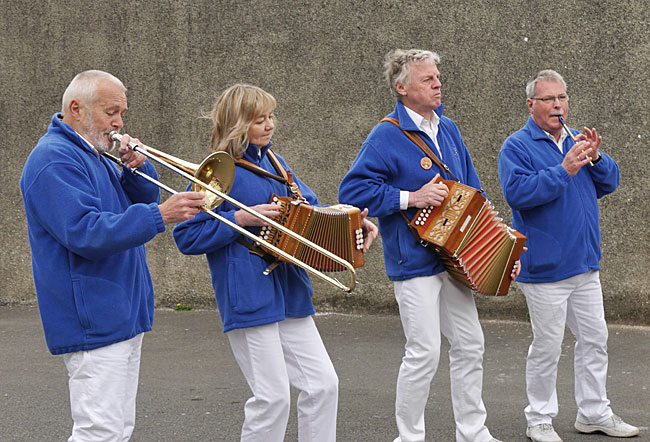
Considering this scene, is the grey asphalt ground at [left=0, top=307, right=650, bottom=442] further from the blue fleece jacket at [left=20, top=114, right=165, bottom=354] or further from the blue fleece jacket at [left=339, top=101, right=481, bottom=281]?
the blue fleece jacket at [left=20, top=114, right=165, bottom=354]

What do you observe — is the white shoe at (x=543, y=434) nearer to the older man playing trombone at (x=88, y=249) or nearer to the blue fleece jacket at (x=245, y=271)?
the blue fleece jacket at (x=245, y=271)

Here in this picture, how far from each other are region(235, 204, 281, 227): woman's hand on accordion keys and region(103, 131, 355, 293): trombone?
0.16ft

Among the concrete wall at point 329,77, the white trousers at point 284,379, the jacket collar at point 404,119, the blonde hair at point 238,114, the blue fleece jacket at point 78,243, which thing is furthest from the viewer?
the concrete wall at point 329,77

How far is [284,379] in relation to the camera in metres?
3.62

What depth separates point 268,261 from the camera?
372cm

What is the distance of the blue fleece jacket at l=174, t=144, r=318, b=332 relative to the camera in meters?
3.63

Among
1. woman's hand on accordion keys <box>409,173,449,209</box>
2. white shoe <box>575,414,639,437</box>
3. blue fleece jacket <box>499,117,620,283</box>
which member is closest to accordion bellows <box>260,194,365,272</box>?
woman's hand on accordion keys <box>409,173,449,209</box>

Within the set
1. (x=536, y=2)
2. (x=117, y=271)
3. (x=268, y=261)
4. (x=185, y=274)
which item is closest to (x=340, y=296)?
(x=185, y=274)

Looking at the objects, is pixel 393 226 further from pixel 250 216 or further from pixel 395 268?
pixel 250 216

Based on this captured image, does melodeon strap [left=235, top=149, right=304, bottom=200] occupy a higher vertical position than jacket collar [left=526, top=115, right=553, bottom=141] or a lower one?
lower

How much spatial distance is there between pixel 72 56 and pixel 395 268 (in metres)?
5.91

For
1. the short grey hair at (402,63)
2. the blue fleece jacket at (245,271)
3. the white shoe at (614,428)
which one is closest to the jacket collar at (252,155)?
the blue fleece jacket at (245,271)

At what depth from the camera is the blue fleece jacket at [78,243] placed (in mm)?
3027

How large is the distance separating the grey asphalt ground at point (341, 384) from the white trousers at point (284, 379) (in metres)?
1.04
